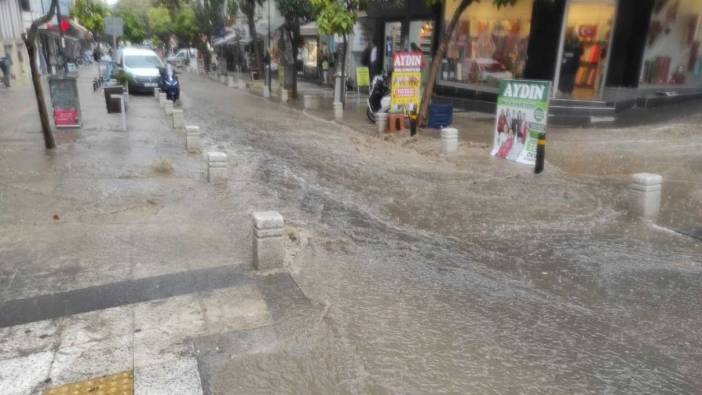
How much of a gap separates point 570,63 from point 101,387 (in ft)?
54.1

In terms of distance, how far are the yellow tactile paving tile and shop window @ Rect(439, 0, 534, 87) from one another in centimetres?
1660

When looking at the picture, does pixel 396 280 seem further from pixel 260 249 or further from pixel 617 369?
pixel 617 369

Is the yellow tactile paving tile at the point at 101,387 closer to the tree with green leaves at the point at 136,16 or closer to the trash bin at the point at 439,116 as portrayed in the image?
the trash bin at the point at 439,116

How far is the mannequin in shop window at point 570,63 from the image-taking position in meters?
16.5

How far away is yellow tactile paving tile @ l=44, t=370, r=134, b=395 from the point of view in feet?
11.2

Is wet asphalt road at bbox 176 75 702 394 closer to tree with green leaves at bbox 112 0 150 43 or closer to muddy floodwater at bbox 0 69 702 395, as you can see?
muddy floodwater at bbox 0 69 702 395

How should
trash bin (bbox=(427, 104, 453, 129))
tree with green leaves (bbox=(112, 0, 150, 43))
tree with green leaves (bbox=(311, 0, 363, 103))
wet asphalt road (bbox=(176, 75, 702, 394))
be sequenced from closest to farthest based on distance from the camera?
wet asphalt road (bbox=(176, 75, 702, 394)) → trash bin (bbox=(427, 104, 453, 129)) → tree with green leaves (bbox=(311, 0, 363, 103)) → tree with green leaves (bbox=(112, 0, 150, 43))

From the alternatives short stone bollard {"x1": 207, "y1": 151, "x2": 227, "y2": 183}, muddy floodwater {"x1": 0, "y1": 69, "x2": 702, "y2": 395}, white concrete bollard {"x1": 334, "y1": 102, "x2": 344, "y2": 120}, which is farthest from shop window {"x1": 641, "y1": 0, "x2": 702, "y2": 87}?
short stone bollard {"x1": 207, "y1": 151, "x2": 227, "y2": 183}

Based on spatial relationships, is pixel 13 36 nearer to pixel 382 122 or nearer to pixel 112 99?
pixel 112 99

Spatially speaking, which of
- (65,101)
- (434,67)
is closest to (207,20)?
(65,101)

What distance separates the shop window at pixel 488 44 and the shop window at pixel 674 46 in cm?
369

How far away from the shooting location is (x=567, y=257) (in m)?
6.06

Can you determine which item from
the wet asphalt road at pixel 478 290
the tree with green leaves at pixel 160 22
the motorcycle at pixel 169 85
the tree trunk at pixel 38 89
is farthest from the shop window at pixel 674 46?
the tree with green leaves at pixel 160 22

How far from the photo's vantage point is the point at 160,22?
7256 cm
